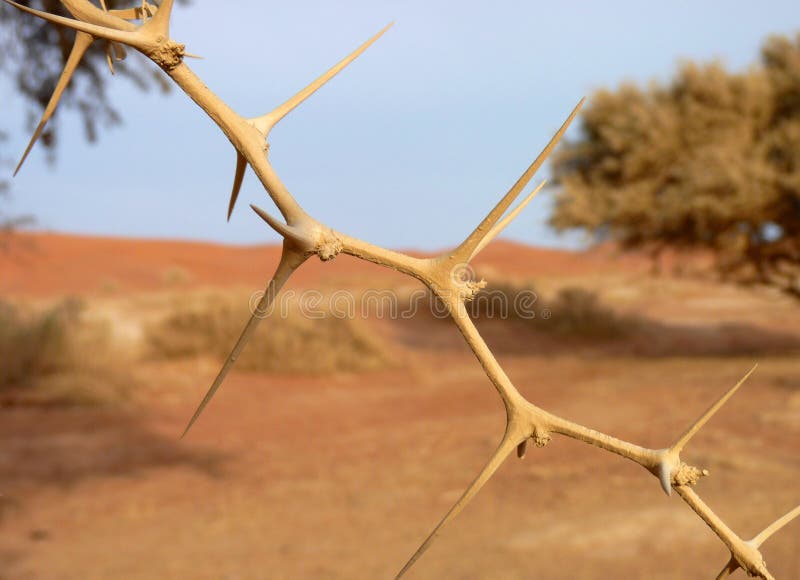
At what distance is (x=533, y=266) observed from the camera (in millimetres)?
43594

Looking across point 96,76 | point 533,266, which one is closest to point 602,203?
point 96,76

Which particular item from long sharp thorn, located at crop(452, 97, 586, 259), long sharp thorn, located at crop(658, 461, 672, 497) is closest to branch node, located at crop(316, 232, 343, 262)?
long sharp thorn, located at crop(452, 97, 586, 259)

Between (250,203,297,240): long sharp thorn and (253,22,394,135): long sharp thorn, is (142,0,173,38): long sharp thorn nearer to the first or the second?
(253,22,394,135): long sharp thorn

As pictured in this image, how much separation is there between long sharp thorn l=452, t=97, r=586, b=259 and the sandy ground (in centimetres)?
235

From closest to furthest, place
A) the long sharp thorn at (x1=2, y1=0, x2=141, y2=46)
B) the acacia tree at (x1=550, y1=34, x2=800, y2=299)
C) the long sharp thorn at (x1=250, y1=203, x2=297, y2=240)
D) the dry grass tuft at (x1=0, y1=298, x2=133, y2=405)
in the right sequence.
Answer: the long sharp thorn at (x1=250, y1=203, x2=297, y2=240) < the long sharp thorn at (x1=2, y1=0, x2=141, y2=46) < the dry grass tuft at (x1=0, y1=298, x2=133, y2=405) < the acacia tree at (x1=550, y1=34, x2=800, y2=299)

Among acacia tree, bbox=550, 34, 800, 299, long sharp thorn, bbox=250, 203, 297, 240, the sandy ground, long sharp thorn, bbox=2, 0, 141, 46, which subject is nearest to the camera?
long sharp thorn, bbox=250, 203, 297, 240

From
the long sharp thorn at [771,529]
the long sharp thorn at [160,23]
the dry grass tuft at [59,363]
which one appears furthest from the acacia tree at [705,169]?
the long sharp thorn at [160,23]

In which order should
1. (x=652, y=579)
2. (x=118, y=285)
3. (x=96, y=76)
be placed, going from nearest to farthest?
(x=652, y=579) → (x=96, y=76) → (x=118, y=285)

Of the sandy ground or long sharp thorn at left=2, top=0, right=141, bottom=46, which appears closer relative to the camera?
long sharp thorn at left=2, top=0, right=141, bottom=46

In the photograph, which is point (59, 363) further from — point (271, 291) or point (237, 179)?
point (271, 291)

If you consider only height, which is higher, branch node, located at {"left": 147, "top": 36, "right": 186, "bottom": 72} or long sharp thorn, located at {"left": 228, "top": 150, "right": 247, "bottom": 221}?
branch node, located at {"left": 147, "top": 36, "right": 186, "bottom": 72}

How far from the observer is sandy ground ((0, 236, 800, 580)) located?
3293 mm

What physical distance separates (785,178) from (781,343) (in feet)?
11.8

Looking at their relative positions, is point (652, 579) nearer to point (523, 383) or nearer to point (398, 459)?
point (398, 459)
